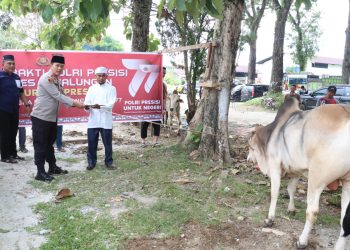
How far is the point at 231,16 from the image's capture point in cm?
625

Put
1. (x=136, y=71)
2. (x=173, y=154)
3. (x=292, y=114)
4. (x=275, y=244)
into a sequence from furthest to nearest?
(x=136, y=71)
(x=173, y=154)
(x=292, y=114)
(x=275, y=244)

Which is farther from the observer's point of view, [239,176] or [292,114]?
[239,176]

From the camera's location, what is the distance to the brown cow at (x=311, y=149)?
11.8ft

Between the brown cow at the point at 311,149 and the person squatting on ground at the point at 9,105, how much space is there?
14.1 feet

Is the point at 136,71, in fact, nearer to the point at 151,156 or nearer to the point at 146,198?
the point at 151,156

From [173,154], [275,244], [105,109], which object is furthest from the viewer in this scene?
[173,154]

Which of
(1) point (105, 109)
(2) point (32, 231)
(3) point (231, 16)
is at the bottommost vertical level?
(2) point (32, 231)

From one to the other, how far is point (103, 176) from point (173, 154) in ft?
4.81

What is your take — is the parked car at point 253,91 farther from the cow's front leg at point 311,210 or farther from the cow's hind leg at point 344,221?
the cow's front leg at point 311,210

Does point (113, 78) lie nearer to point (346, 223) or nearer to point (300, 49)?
point (346, 223)

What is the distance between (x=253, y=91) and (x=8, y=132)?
841 inches

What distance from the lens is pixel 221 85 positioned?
6406 mm

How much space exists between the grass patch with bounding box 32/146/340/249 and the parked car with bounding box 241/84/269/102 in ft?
67.3

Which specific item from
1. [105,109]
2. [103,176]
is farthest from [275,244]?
[105,109]
